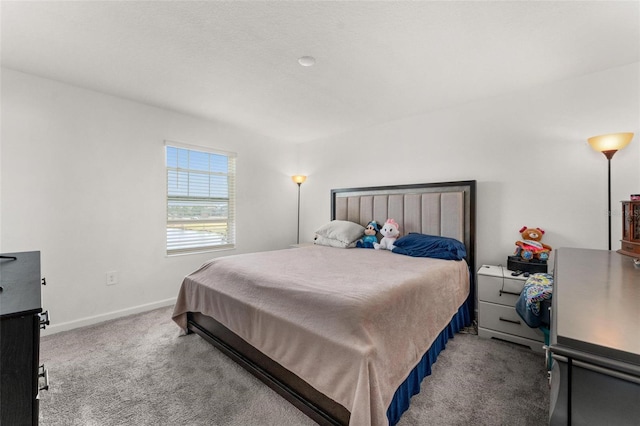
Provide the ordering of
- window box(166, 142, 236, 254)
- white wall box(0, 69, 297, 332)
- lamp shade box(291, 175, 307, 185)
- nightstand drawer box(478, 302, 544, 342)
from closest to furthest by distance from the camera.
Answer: nightstand drawer box(478, 302, 544, 342)
white wall box(0, 69, 297, 332)
window box(166, 142, 236, 254)
lamp shade box(291, 175, 307, 185)

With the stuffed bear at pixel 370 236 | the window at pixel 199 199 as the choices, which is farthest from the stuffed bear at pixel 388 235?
the window at pixel 199 199

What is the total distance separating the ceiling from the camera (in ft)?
5.30

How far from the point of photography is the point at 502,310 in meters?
2.38

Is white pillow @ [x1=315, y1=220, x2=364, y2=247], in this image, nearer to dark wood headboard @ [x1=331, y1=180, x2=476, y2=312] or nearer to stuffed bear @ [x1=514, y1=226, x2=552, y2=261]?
dark wood headboard @ [x1=331, y1=180, x2=476, y2=312]

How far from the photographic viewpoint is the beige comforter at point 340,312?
4.15 ft

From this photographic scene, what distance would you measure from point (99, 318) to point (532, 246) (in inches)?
172

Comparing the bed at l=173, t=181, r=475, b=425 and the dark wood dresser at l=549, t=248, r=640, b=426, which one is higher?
the dark wood dresser at l=549, t=248, r=640, b=426

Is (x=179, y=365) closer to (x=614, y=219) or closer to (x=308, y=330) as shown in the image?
(x=308, y=330)

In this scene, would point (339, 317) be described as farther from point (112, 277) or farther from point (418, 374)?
point (112, 277)

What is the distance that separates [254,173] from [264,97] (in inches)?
60.4

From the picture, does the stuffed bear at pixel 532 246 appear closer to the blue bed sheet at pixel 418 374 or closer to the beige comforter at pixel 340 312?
the beige comforter at pixel 340 312

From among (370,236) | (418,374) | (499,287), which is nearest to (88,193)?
(370,236)

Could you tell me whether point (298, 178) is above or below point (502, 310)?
above

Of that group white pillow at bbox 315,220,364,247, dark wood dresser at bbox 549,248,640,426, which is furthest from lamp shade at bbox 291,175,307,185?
dark wood dresser at bbox 549,248,640,426
